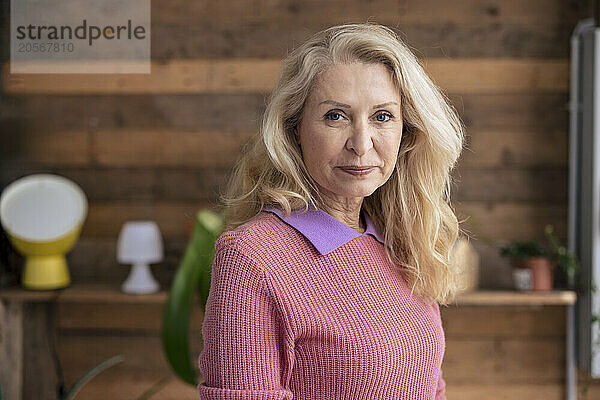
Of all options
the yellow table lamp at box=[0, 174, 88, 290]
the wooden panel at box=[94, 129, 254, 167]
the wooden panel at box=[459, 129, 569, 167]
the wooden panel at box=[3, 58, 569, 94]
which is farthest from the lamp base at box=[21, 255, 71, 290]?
the wooden panel at box=[459, 129, 569, 167]

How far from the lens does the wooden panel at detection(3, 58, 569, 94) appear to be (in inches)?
102

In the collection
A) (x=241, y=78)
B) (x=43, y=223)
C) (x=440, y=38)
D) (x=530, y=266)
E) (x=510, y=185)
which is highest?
(x=440, y=38)

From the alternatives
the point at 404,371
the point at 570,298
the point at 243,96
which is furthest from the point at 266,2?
the point at 404,371

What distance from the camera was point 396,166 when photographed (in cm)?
118

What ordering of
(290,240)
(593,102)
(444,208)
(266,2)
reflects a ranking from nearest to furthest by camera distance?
1. (290,240)
2. (444,208)
3. (593,102)
4. (266,2)

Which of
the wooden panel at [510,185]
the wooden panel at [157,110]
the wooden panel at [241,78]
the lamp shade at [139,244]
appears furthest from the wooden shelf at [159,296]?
the wooden panel at [241,78]

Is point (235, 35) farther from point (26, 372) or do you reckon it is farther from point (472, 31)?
point (26, 372)

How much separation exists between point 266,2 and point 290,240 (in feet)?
5.71

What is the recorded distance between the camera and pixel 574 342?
2.60 m

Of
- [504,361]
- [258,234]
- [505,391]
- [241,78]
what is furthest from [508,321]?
[258,234]

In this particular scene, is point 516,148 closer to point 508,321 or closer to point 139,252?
point 508,321

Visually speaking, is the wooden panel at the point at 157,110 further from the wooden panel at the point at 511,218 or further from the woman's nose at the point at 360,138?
the woman's nose at the point at 360,138

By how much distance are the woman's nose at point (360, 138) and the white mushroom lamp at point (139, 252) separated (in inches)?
61.9

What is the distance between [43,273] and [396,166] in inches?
66.1
